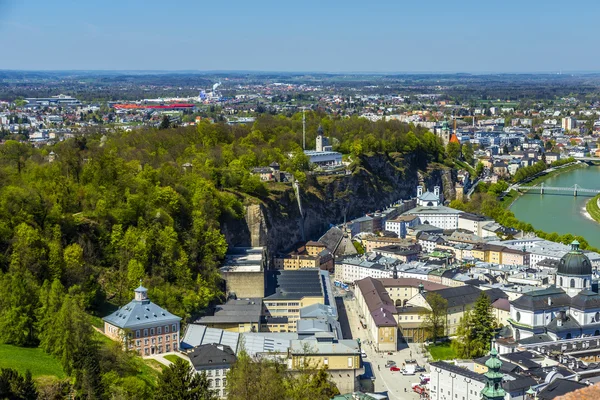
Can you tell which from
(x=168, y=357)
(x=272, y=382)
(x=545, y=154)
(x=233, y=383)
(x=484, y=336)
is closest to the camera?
(x=272, y=382)

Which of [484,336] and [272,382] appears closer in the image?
[272,382]

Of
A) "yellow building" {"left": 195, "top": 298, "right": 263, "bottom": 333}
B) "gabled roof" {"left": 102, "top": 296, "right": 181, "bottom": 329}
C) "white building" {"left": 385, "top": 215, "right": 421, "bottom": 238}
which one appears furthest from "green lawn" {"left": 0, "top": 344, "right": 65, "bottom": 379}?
"white building" {"left": 385, "top": 215, "right": 421, "bottom": 238}

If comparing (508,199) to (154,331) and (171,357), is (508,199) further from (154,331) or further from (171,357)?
(171,357)

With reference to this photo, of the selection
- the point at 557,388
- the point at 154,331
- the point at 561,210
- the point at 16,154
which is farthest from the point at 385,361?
the point at 561,210

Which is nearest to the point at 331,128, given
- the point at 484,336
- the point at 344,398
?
the point at 484,336

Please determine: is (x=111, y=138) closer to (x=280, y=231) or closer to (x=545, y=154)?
(x=280, y=231)
